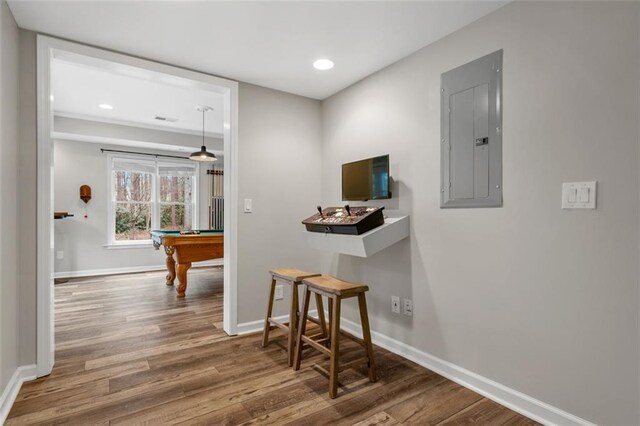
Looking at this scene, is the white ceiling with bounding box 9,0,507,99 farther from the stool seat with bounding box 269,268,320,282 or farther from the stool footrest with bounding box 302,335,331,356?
the stool footrest with bounding box 302,335,331,356

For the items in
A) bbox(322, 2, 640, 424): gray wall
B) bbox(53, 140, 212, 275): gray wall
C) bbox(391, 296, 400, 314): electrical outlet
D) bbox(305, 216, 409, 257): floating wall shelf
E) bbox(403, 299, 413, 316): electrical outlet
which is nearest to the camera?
bbox(322, 2, 640, 424): gray wall

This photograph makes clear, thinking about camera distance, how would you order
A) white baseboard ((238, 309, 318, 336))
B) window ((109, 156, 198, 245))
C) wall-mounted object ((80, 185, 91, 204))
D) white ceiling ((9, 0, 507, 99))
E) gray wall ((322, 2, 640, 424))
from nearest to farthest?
1. gray wall ((322, 2, 640, 424))
2. white ceiling ((9, 0, 507, 99))
3. white baseboard ((238, 309, 318, 336))
4. wall-mounted object ((80, 185, 91, 204))
5. window ((109, 156, 198, 245))

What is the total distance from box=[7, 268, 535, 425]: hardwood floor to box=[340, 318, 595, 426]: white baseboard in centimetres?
5

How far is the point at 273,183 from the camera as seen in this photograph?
3264 millimetres

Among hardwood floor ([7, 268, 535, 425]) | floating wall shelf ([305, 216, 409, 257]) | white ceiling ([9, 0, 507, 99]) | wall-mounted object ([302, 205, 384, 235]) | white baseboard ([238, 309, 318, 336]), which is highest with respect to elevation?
white ceiling ([9, 0, 507, 99])

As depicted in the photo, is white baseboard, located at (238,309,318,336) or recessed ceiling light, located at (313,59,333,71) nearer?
recessed ceiling light, located at (313,59,333,71)

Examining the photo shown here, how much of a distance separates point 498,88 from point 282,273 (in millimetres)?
1939

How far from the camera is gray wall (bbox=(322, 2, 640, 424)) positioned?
1515 mm

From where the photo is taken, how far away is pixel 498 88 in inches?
77.9

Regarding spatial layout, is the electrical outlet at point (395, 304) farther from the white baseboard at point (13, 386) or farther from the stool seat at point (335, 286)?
the white baseboard at point (13, 386)

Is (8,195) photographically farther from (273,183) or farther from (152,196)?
(152,196)

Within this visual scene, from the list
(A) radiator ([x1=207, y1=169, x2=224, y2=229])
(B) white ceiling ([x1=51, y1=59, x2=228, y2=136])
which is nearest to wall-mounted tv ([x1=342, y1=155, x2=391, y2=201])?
(B) white ceiling ([x1=51, y1=59, x2=228, y2=136])

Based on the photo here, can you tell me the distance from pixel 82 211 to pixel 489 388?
20.6 ft

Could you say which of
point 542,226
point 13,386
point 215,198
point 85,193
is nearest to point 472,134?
point 542,226
